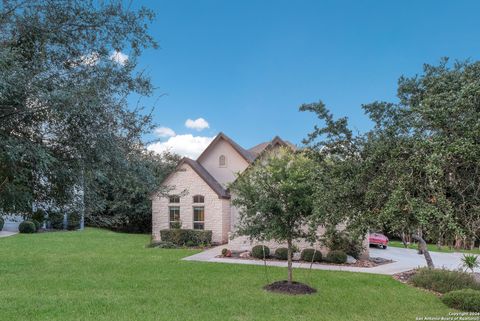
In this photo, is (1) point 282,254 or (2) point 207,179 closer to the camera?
(1) point 282,254

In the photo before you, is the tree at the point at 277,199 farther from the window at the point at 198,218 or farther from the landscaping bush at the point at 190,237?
the window at the point at 198,218

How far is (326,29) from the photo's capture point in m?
12.7

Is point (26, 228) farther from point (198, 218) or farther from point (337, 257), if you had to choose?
point (337, 257)

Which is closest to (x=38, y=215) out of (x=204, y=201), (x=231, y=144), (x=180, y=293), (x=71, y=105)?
(x=71, y=105)

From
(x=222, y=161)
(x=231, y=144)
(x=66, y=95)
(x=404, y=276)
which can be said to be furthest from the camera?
(x=222, y=161)

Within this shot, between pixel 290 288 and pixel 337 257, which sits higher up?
pixel 337 257

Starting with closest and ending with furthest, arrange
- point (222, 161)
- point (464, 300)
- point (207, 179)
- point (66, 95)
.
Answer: point (66, 95)
point (464, 300)
point (207, 179)
point (222, 161)

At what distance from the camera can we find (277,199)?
11047 mm

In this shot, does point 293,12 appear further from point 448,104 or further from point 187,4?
point 448,104

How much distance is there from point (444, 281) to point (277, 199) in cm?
574

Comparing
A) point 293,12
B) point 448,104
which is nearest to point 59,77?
point 448,104

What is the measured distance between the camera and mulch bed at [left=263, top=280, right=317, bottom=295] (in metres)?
10.9

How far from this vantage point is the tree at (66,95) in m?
3.72

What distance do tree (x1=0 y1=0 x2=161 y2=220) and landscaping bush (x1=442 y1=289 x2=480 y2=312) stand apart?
350 inches
